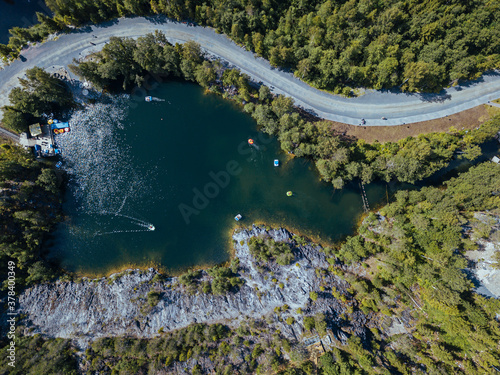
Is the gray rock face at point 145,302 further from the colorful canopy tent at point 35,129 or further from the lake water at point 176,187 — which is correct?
the colorful canopy tent at point 35,129

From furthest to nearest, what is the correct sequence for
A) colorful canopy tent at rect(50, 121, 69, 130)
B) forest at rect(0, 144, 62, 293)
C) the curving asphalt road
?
1. the curving asphalt road
2. colorful canopy tent at rect(50, 121, 69, 130)
3. forest at rect(0, 144, 62, 293)

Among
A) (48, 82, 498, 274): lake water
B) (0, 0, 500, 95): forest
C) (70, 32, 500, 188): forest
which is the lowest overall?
(48, 82, 498, 274): lake water

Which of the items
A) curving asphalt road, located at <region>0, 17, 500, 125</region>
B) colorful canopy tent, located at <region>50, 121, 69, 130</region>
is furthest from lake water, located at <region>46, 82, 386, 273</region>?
curving asphalt road, located at <region>0, 17, 500, 125</region>

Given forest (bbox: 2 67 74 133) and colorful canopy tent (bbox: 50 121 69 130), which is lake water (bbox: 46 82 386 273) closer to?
colorful canopy tent (bbox: 50 121 69 130)

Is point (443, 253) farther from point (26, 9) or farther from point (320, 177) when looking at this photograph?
point (26, 9)

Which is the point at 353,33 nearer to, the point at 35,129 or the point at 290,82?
the point at 290,82

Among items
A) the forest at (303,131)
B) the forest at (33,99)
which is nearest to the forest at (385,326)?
the forest at (303,131)

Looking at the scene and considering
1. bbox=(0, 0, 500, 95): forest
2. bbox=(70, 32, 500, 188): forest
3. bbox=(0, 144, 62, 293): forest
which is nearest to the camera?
bbox=(0, 144, 62, 293): forest

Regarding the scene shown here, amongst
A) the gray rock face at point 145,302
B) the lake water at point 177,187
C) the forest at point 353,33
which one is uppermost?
the forest at point 353,33
